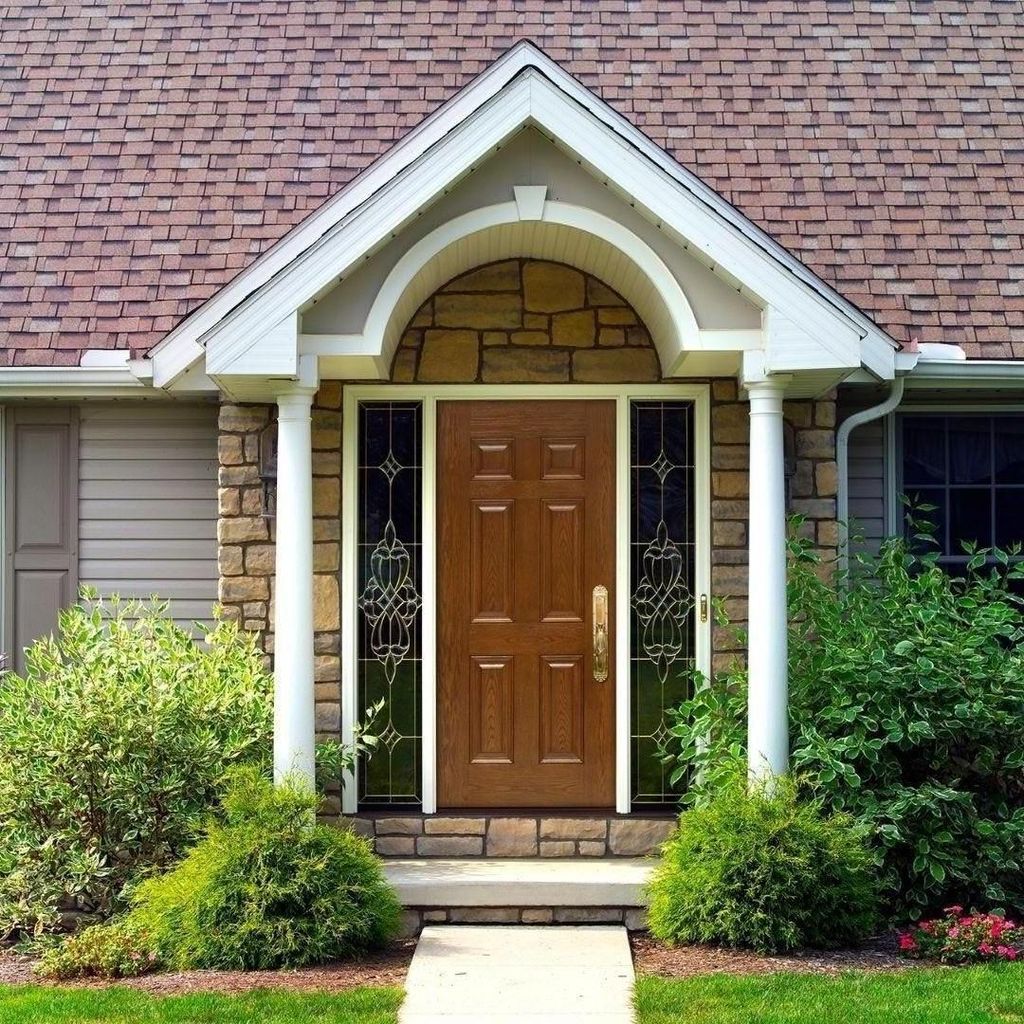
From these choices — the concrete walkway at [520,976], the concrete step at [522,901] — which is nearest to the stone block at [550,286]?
the concrete step at [522,901]

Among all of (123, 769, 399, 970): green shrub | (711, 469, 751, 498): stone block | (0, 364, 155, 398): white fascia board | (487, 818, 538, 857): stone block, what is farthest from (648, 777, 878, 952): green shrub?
(0, 364, 155, 398): white fascia board

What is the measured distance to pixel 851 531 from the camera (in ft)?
24.4

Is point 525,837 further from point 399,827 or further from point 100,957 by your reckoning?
point 100,957

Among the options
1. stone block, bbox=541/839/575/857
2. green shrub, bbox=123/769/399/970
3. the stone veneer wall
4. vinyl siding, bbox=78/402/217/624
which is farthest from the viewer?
vinyl siding, bbox=78/402/217/624

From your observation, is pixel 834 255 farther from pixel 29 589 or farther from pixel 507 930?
pixel 29 589

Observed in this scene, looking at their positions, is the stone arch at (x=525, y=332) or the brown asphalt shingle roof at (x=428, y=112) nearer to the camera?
the stone arch at (x=525, y=332)

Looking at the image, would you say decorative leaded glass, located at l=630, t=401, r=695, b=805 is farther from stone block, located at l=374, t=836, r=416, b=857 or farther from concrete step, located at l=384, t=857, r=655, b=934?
stone block, located at l=374, t=836, r=416, b=857

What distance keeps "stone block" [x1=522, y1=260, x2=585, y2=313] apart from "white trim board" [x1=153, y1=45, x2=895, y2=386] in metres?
1.18

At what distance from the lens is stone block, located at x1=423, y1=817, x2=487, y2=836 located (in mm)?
6980

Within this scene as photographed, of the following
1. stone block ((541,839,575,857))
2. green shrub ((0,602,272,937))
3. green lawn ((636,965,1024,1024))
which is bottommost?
green lawn ((636,965,1024,1024))

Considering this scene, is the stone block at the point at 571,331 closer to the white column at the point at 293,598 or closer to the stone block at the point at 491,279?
the stone block at the point at 491,279

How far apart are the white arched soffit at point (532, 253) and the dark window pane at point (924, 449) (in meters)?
1.65

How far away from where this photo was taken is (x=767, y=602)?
20.4ft

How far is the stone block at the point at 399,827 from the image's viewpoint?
699 cm
